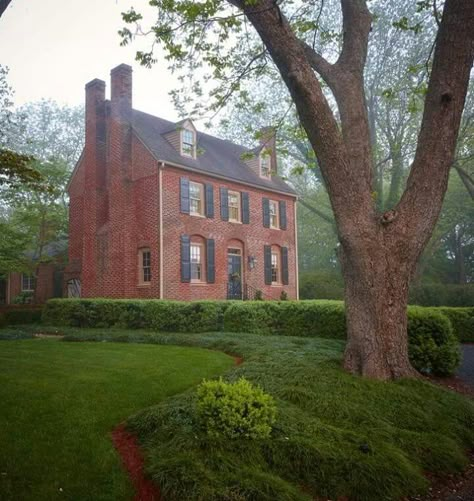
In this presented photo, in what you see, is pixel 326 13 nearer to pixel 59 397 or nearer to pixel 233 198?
pixel 233 198

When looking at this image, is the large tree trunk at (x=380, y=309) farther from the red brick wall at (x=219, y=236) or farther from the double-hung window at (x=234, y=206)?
the double-hung window at (x=234, y=206)

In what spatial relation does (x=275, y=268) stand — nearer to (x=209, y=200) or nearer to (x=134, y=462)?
(x=209, y=200)

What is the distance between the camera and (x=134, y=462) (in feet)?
11.9

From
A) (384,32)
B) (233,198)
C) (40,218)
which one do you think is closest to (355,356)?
(233,198)

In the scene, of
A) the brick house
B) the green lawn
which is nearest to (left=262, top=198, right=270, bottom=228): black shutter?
the brick house

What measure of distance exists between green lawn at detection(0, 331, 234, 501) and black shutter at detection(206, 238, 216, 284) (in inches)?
349

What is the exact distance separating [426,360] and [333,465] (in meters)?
4.56

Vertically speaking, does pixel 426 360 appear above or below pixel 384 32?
below

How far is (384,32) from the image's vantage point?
71.7 feet

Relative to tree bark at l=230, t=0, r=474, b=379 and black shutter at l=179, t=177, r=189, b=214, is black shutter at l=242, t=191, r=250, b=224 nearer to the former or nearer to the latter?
black shutter at l=179, t=177, r=189, b=214

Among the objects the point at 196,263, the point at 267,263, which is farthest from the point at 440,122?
the point at 267,263

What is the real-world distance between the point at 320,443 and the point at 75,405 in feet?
8.92

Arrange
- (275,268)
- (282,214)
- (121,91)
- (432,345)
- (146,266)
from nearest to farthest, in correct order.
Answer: (432,345) < (146,266) < (121,91) < (275,268) < (282,214)

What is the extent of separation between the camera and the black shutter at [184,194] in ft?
56.3
